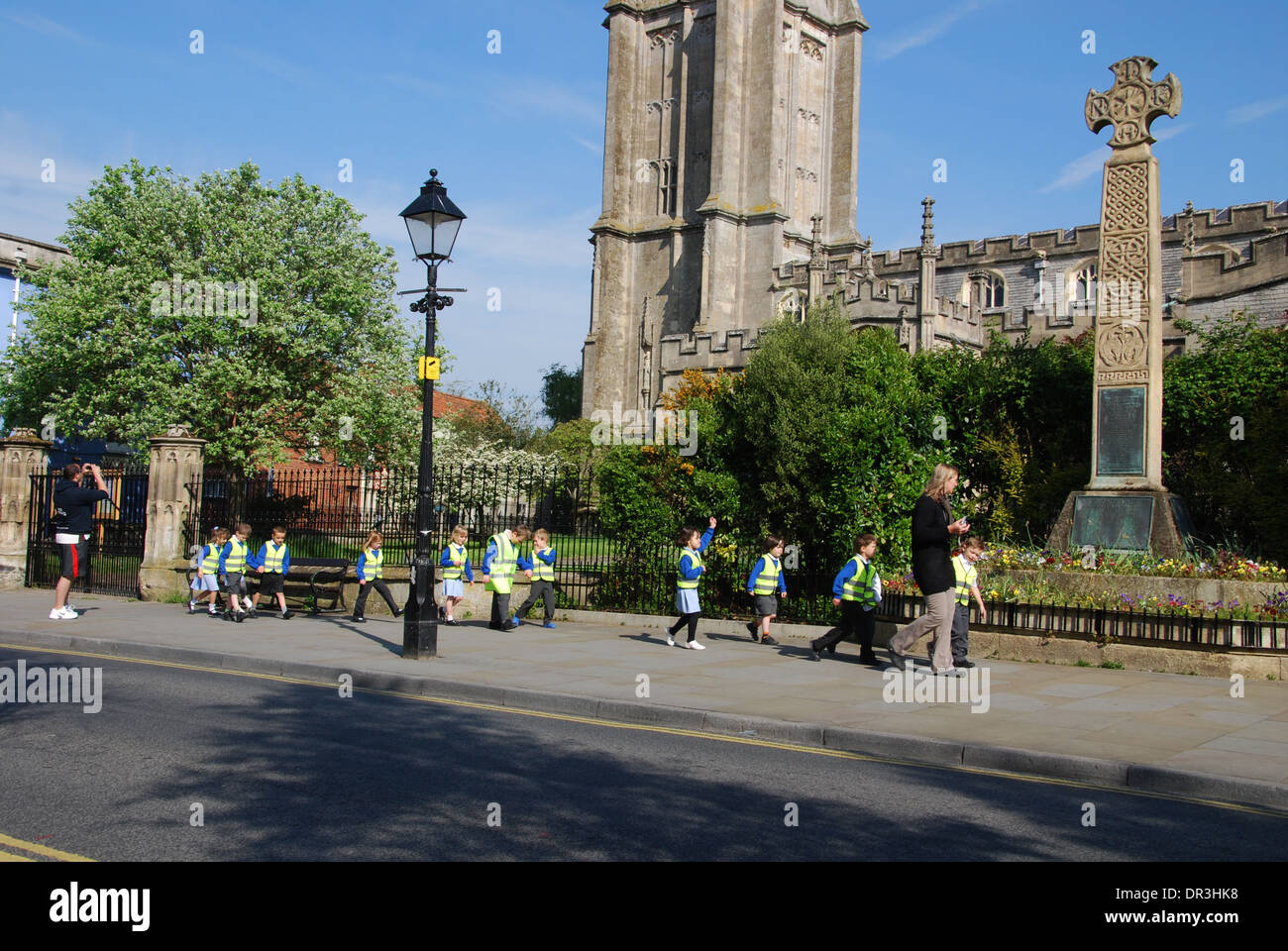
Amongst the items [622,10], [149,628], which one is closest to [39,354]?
[149,628]

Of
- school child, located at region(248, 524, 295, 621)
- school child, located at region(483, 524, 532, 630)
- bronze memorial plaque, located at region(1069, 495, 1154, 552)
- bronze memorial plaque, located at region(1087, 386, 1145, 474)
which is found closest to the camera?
bronze memorial plaque, located at region(1069, 495, 1154, 552)

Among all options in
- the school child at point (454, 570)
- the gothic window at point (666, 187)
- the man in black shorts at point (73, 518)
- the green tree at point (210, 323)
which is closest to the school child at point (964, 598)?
the school child at point (454, 570)

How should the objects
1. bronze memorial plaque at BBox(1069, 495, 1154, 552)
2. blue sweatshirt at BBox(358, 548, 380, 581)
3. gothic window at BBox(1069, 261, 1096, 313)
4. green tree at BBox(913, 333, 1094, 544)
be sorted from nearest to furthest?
bronze memorial plaque at BBox(1069, 495, 1154, 552), blue sweatshirt at BBox(358, 548, 380, 581), green tree at BBox(913, 333, 1094, 544), gothic window at BBox(1069, 261, 1096, 313)

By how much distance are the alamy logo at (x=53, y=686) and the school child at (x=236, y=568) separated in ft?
16.8

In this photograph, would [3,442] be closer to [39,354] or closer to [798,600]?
[39,354]

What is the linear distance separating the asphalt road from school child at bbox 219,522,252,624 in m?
7.96

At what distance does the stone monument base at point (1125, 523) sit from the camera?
13.8 meters

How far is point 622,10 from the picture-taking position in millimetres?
67250

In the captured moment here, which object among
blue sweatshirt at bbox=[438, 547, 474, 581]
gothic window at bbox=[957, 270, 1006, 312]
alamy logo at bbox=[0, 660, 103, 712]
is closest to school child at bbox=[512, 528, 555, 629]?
blue sweatshirt at bbox=[438, 547, 474, 581]


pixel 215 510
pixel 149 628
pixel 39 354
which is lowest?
pixel 149 628

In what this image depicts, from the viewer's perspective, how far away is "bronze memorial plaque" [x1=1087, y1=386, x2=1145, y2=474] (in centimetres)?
1425

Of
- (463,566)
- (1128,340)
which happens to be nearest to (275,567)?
(463,566)

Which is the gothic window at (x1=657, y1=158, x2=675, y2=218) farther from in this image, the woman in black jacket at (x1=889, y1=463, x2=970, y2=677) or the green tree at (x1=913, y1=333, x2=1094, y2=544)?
the woman in black jacket at (x1=889, y1=463, x2=970, y2=677)
